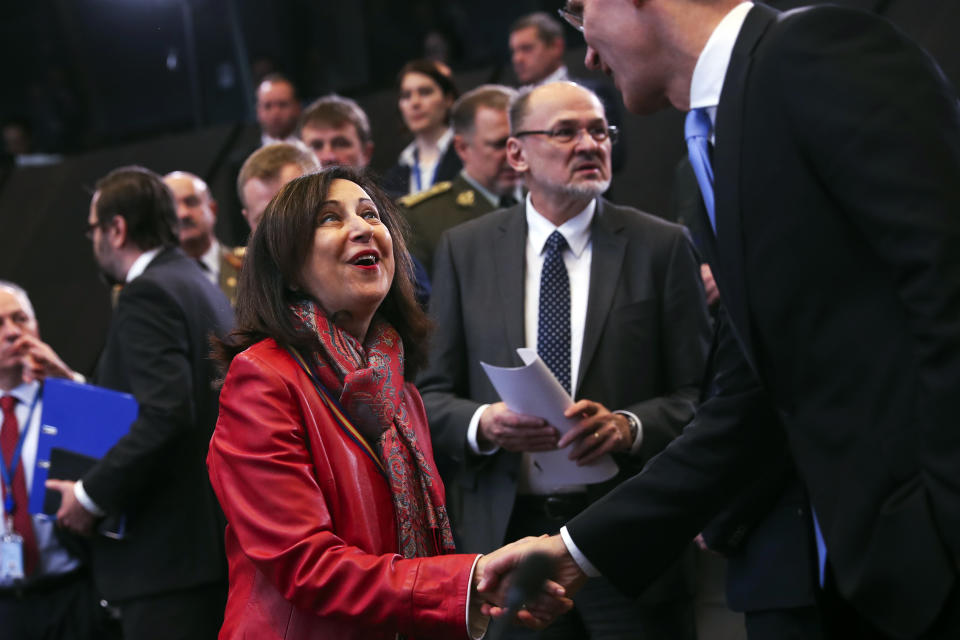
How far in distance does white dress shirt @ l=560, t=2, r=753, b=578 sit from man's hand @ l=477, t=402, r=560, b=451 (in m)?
1.09

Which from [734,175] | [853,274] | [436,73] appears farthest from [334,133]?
[853,274]

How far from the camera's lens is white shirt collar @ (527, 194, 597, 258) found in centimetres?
291

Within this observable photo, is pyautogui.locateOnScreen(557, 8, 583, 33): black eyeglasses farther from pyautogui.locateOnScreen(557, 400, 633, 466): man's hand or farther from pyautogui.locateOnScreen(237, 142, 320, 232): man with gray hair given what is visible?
pyautogui.locateOnScreen(237, 142, 320, 232): man with gray hair

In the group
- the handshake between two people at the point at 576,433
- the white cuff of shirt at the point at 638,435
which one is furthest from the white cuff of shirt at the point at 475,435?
the white cuff of shirt at the point at 638,435

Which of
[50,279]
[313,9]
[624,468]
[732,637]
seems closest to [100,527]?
[624,468]

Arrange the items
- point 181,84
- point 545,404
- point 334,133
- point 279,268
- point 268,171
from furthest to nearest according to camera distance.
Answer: point 181,84, point 334,133, point 268,171, point 545,404, point 279,268

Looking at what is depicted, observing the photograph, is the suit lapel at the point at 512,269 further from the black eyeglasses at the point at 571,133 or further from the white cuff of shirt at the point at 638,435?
the white cuff of shirt at the point at 638,435

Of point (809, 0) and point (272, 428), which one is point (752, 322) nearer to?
point (272, 428)

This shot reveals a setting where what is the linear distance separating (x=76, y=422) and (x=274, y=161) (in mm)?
1016

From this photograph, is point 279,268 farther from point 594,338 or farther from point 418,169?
point 418,169

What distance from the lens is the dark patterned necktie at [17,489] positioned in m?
3.40

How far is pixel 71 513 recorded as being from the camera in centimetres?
312

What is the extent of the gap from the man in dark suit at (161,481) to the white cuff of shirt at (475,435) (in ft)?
2.38

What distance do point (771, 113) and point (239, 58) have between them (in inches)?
302
